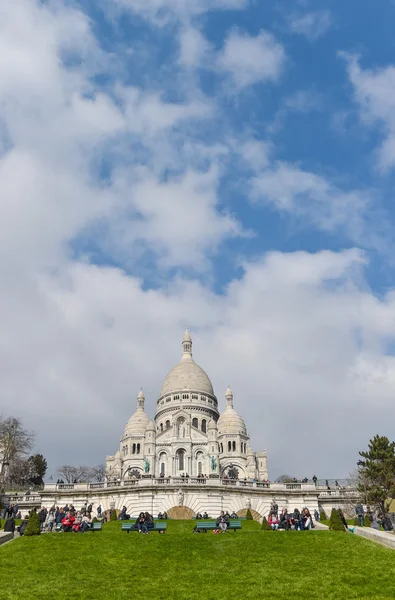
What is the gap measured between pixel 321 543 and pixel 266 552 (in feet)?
10.0

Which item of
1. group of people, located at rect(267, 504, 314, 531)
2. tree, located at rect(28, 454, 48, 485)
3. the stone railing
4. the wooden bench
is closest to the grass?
the wooden bench

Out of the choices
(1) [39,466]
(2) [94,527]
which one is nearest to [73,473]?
(1) [39,466]

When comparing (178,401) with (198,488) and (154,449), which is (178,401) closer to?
(154,449)

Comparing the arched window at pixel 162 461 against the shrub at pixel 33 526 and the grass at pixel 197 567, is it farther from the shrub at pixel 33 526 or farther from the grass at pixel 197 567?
the grass at pixel 197 567

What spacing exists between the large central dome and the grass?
76322 mm

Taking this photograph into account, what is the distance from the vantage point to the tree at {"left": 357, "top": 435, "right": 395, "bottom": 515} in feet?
148

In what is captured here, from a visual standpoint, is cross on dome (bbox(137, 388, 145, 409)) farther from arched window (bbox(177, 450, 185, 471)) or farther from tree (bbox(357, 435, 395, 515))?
tree (bbox(357, 435, 395, 515))

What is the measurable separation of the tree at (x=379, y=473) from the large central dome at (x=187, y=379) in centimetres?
5659

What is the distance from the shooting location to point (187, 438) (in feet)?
282

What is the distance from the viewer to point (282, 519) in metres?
30.0

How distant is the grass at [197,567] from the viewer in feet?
51.9

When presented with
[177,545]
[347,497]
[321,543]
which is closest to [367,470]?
[347,497]

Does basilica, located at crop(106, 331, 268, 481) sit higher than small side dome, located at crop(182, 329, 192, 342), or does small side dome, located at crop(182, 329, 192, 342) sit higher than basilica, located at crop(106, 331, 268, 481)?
small side dome, located at crop(182, 329, 192, 342)

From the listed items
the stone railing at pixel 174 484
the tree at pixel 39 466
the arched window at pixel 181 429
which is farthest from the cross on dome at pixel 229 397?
the stone railing at pixel 174 484
